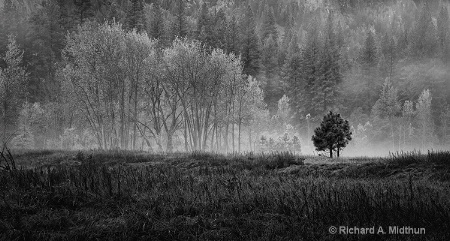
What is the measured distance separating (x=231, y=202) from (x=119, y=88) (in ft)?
112

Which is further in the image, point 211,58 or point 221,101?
point 221,101

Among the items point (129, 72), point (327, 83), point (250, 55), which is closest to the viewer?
point (129, 72)

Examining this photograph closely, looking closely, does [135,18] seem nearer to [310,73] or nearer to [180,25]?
[180,25]

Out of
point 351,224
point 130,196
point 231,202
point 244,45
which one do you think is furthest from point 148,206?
point 244,45

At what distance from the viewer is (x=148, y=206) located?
17.4 feet

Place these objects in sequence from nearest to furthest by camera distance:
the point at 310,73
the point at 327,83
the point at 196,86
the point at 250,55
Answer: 1. the point at 196,86
2. the point at 327,83
3. the point at 250,55
4. the point at 310,73

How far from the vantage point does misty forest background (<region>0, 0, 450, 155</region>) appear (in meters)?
37.4

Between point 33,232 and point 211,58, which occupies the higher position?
point 211,58

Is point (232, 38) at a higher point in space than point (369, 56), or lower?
higher

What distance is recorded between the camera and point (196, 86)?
39.1 m

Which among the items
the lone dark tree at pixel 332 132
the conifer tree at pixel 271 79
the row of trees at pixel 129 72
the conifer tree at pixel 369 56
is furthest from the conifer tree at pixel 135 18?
the lone dark tree at pixel 332 132

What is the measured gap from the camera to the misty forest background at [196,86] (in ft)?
123

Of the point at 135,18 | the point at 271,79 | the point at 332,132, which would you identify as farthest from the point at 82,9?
the point at 332,132

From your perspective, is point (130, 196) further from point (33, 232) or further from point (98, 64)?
point (98, 64)
